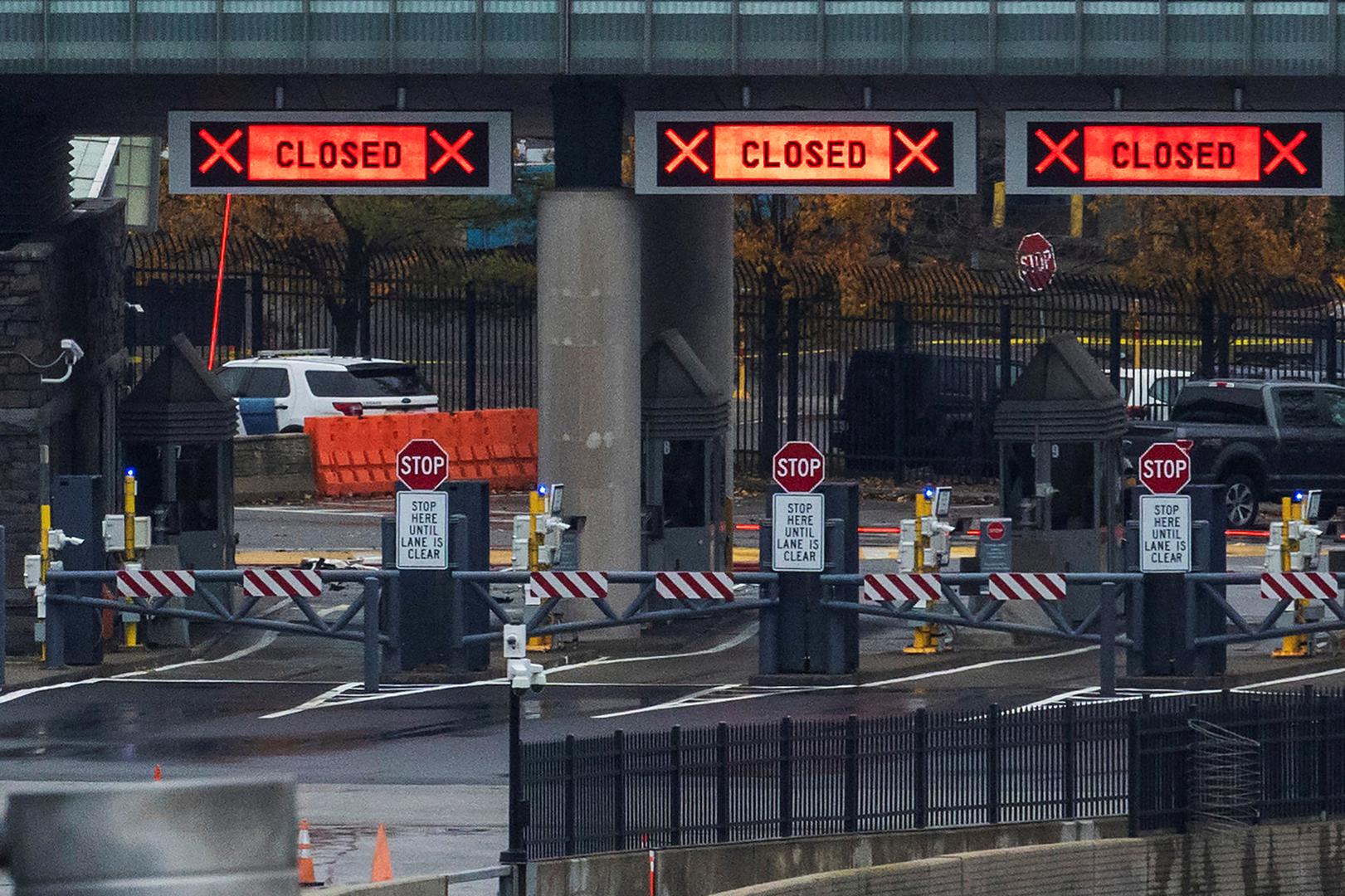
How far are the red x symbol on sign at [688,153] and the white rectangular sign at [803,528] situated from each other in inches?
161

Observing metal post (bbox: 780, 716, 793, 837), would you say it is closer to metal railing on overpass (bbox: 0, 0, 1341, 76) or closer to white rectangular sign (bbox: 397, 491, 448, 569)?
white rectangular sign (bbox: 397, 491, 448, 569)

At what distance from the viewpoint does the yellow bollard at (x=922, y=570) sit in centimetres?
2438

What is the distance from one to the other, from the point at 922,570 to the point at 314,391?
18.5 metres

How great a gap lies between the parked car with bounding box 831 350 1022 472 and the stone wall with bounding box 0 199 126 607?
14.1 meters

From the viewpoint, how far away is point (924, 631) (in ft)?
83.5

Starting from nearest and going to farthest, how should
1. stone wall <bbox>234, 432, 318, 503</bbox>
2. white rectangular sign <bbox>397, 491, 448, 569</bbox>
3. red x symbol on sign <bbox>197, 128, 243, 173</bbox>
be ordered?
white rectangular sign <bbox>397, 491, 448, 569</bbox>
red x symbol on sign <bbox>197, 128, 243, 173</bbox>
stone wall <bbox>234, 432, 318, 503</bbox>

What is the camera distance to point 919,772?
53.7 ft

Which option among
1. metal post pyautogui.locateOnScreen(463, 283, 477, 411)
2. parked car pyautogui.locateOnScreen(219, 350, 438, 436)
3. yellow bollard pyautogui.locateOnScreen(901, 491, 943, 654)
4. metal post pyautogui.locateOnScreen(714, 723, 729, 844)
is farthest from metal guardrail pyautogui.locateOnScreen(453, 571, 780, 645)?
parked car pyautogui.locateOnScreen(219, 350, 438, 436)

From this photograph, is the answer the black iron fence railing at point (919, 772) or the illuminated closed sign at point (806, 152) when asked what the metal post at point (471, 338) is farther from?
the black iron fence railing at point (919, 772)

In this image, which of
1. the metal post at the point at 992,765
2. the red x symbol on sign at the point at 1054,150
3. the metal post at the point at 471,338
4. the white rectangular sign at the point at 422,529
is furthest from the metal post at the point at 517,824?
the metal post at the point at 471,338

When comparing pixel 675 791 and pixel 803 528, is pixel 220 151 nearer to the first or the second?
pixel 803 528

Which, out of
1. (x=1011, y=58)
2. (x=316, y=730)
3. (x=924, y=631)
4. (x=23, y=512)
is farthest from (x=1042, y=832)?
(x=23, y=512)

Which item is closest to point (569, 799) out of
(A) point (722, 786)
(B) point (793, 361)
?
(A) point (722, 786)

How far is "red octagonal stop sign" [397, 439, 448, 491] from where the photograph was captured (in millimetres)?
23375
